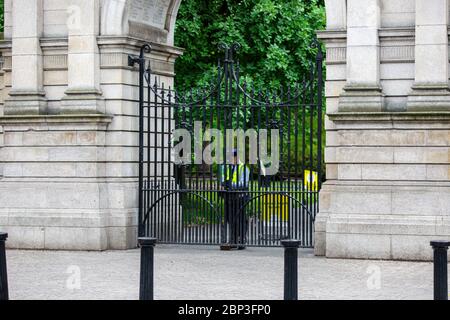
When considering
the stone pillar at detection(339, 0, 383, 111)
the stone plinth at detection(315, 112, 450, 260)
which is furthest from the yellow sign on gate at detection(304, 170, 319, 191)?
the stone pillar at detection(339, 0, 383, 111)

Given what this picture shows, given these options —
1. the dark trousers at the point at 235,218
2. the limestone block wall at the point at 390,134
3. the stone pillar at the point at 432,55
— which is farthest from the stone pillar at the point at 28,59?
the stone pillar at the point at 432,55

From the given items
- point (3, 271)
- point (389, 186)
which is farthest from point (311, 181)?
point (3, 271)

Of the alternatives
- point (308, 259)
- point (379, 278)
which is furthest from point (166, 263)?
point (379, 278)

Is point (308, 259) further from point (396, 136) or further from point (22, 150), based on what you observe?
point (22, 150)

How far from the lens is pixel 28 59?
18781mm

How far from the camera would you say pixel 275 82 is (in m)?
30.5

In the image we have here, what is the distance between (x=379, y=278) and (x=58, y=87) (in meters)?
7.31

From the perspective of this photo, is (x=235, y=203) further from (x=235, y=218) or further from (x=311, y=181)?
(x=311, y=181)

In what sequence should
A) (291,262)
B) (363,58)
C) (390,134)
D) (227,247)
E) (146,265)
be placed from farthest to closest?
(227,247) < (363,58) < (390,134) < (146,265) < (291,262)

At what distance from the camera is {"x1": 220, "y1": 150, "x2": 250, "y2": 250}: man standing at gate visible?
1803cm

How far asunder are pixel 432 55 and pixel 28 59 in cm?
688

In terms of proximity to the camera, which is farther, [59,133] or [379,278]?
[59,133]

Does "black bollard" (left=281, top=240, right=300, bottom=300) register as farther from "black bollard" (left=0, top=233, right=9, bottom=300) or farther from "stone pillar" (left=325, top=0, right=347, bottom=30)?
"stone pillar" (left=325, top=0, right=347, bottom=30)

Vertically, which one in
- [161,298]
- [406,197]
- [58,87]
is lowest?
[161,298]
